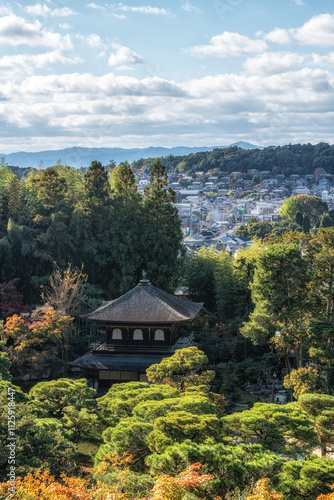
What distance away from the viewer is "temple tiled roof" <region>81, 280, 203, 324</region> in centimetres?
2180

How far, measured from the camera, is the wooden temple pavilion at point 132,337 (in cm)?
2156

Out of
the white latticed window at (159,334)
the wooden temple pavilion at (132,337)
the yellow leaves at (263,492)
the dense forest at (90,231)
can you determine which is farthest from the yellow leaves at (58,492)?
the dense forest at (90,231)

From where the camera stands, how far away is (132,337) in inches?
884

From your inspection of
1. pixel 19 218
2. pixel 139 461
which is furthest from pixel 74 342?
pixel 139 461

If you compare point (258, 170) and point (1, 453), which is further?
point (258, 170)

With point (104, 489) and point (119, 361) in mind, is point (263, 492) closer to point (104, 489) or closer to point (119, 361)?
point (104, 489)

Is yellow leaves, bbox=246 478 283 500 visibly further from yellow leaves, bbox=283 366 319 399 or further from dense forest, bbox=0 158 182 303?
dense forest, bbox=0 158 182 303

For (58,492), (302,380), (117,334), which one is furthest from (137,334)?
(58,492)

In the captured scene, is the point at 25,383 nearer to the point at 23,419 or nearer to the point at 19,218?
the point at 19,218

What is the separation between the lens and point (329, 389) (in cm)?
1953

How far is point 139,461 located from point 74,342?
1478 centimetres

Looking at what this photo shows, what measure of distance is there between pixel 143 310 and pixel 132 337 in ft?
4.33

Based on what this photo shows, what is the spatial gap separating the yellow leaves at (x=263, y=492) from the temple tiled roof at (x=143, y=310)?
520 inches

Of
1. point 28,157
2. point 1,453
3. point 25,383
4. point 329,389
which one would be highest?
point 28,157
